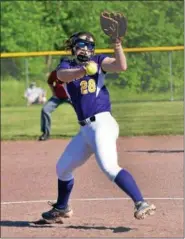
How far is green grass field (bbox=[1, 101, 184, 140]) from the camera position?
55.3 feet

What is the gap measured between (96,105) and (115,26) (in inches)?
29.5

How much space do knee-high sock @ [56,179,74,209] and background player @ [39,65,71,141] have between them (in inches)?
279

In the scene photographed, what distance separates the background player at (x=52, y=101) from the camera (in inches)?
573

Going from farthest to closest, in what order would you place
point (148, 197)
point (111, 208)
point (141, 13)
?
point (141, 13)
point (148, 197)
point (111, 208)

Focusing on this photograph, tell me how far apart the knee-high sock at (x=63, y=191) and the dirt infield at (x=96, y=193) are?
0.64ft

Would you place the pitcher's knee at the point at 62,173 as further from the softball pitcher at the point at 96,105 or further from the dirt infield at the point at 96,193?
the dirt infield at the point at 96,193

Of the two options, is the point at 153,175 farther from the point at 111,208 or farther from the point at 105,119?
the point at 105,119

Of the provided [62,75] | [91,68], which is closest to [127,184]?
[91,68]

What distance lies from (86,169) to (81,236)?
457 centimetres

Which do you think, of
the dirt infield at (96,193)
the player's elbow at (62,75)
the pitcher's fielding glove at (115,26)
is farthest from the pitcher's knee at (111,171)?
the pitcher's fielding glove at (115,26)

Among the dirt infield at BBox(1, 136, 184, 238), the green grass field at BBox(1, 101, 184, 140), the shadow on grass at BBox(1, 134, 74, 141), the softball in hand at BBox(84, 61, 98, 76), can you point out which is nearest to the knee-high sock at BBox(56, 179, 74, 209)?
the dirt infield at BBox(1, 136, 184, 238)

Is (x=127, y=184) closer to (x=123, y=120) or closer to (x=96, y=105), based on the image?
(x=96, y=105)

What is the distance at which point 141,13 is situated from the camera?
105ft

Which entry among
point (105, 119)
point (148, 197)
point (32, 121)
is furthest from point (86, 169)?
point (32, 121)
